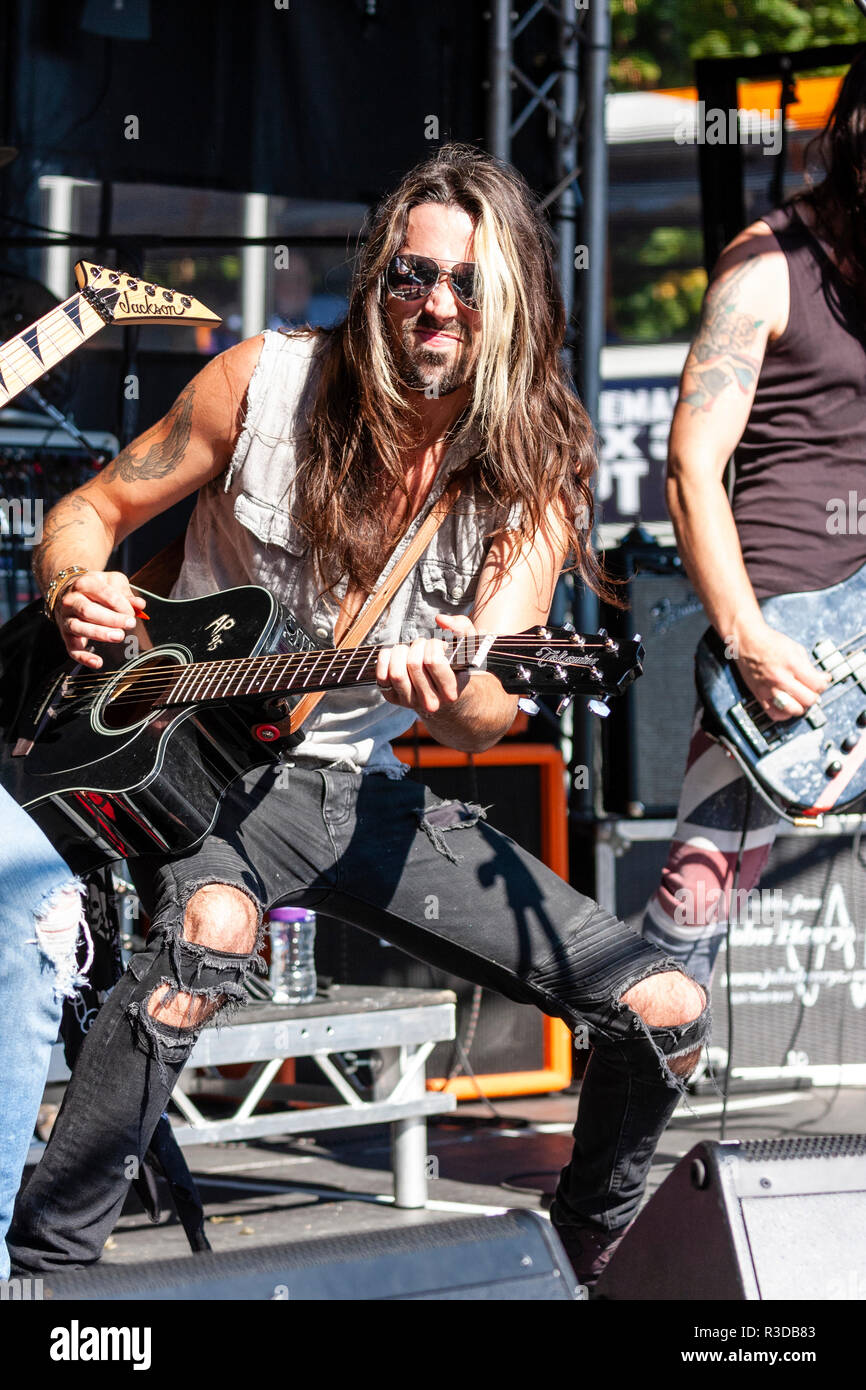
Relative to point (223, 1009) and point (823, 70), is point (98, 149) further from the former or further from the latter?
point (223, 1009)

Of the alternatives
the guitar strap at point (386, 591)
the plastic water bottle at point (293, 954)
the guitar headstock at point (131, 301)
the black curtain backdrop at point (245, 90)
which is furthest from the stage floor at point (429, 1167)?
the black curtain backdrop at point (245, 90)

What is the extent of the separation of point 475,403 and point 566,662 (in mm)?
620

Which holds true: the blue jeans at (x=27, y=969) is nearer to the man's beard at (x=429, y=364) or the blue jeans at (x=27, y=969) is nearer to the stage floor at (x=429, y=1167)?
the man's beard at (x=429, y=364)

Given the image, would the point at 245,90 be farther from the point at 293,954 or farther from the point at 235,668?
the point at 235,668

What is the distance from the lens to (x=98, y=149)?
472cm

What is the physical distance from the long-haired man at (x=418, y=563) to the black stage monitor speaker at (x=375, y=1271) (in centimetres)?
78

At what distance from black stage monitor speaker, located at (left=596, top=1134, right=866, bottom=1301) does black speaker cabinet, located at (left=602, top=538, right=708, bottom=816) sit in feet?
9.33

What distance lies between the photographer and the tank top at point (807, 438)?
10.5 ft

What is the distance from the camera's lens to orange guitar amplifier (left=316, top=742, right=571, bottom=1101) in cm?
457

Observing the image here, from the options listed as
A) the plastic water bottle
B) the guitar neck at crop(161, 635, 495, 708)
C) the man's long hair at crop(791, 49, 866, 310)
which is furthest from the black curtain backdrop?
the guitar neck at crop(161, 635, 495, 708)

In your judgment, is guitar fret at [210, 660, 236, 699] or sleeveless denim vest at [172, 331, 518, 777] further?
sleeveless denim vest at [172, 331, 518, 777]

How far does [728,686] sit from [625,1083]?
33.8 inches
